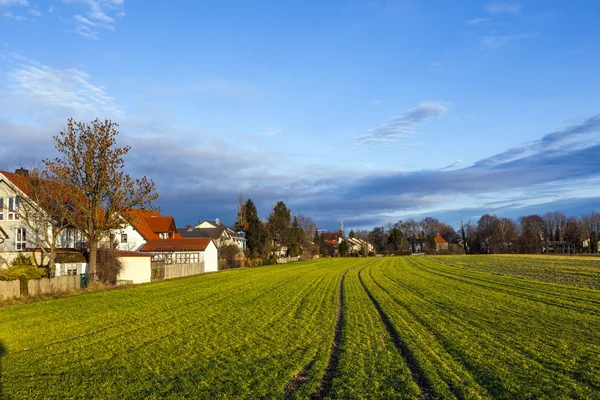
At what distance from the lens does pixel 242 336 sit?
1562cm

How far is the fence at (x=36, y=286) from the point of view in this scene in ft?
92.9

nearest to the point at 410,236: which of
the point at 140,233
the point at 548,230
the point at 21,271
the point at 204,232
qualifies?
the point at 548,230

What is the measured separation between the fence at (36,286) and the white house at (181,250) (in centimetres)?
2789

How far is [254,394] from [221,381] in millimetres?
1296

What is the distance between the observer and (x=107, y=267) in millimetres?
41375

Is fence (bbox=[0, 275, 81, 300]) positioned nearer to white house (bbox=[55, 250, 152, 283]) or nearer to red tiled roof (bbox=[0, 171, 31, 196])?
white house (bbox=[55, 250, 152, 283])

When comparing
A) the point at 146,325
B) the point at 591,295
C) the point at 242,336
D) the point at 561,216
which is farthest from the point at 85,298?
the point at 561,216

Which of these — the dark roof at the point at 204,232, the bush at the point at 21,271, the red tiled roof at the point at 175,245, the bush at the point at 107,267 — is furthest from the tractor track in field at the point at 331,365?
the dark roof at the point at 204,232

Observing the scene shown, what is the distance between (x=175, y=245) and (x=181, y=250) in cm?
108

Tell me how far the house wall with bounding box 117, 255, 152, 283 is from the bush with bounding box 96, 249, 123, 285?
5.62 ft

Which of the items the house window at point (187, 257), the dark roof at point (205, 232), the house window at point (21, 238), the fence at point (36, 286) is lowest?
the fence at point (36, 286)

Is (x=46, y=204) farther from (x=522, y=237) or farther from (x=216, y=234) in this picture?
(x=522, y=237)

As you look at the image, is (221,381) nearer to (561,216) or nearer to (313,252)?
(313,252)

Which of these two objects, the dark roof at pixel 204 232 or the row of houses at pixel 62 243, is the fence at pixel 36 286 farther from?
the dark roof at pixel 204 232
